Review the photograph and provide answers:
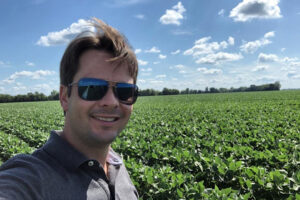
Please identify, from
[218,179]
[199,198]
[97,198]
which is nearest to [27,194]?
[97,198]

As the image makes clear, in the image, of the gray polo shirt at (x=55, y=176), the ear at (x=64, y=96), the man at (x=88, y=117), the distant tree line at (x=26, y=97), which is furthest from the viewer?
the distant tree line at (x=26, y=97)

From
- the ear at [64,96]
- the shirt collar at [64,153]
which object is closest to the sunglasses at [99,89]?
the ear at [64,96]

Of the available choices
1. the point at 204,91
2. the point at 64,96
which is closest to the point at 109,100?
the point at 64,96

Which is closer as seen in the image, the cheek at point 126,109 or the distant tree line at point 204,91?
the cheek at point 126,109

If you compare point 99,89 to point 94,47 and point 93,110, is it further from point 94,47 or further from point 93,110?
point 94,47

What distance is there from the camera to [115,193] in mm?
1632

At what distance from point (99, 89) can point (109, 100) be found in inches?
4.6

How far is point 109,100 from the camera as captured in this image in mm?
1615

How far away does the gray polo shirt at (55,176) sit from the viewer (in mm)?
1187

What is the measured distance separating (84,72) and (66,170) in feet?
2.27

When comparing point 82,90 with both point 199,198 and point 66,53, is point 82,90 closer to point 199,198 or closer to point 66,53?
point 66,53

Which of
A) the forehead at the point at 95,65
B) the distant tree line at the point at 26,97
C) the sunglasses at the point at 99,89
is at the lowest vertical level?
the distant tree line at the point at 26,97

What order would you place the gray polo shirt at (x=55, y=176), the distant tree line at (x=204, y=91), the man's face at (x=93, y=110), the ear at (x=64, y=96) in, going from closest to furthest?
the gray polo shirt at (x=55, y=176)
the man's face at (x=93, y=110)
the ear at (x=64, y=96)
the distant tree line at (x=204, y=91)

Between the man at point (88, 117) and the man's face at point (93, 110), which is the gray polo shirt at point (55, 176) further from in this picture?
the man's face at point (93, 110)
